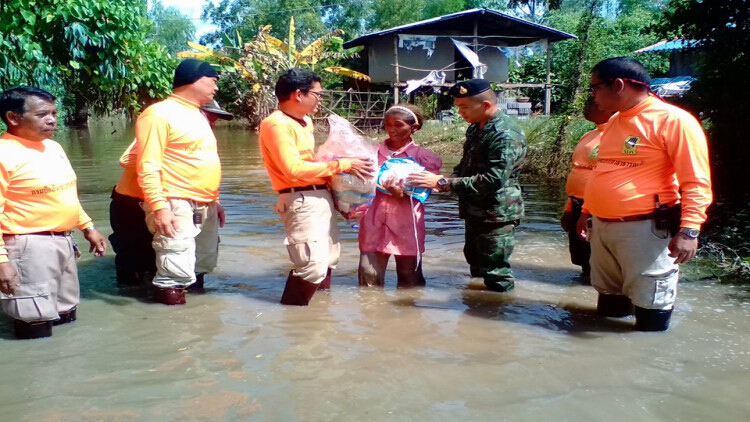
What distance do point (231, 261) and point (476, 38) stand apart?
1970 centimetres

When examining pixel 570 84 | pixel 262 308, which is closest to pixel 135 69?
pixel 262 308

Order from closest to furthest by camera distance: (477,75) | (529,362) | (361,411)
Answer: (361,411) < (529,362) < (477,75)

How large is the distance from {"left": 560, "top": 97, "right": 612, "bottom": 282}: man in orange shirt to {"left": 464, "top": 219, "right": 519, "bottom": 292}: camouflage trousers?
2.42 ft

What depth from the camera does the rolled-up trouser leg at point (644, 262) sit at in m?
4.11

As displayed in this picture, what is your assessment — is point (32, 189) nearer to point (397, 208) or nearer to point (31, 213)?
point (31, 213)

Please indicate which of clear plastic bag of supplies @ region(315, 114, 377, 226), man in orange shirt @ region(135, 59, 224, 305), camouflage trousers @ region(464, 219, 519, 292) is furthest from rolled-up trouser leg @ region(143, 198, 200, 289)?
camouflage trousers @ region(464, 219, 519, 292)

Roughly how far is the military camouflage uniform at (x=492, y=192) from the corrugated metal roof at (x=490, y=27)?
19684mm

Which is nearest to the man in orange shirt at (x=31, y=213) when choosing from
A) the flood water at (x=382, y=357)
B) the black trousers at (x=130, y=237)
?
the flood water at (x=382, y=357)

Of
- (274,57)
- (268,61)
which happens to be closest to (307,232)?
(268,61)

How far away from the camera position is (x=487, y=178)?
4.88 meters

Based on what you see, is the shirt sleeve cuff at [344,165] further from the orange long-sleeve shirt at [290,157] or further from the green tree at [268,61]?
the green tree at [268,61]

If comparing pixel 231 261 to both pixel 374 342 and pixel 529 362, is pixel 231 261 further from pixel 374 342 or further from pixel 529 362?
pixel 529 362

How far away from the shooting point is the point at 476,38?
24.3 m

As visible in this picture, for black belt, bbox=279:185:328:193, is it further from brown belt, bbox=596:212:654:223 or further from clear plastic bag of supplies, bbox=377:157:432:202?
brown belt, bbox=596:212:654:223
